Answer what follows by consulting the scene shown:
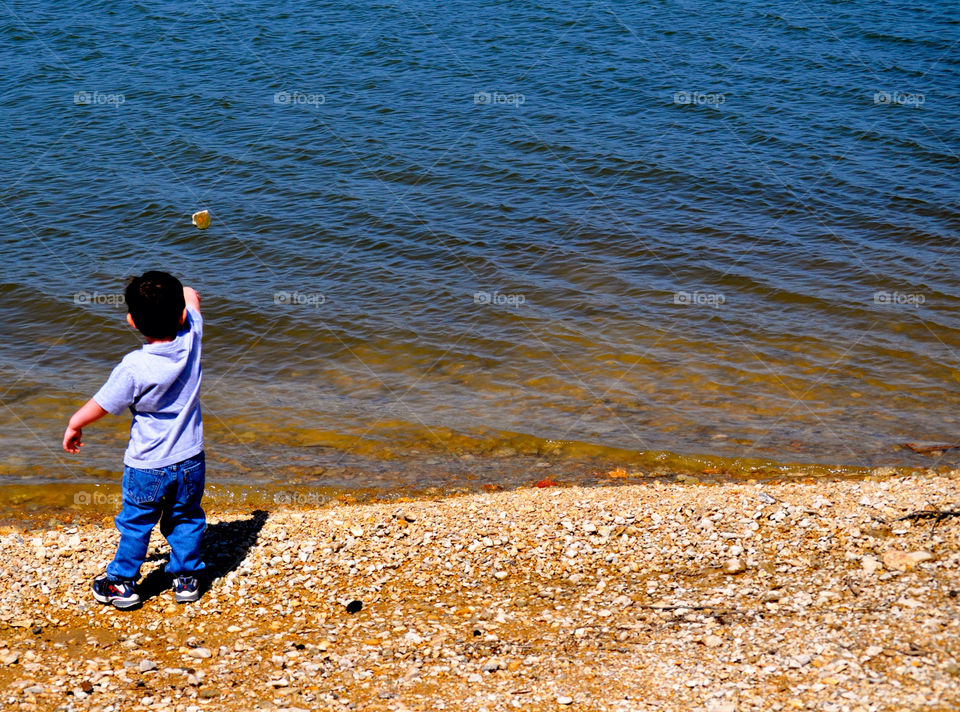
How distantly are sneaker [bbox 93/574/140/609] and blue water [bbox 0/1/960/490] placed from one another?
11.3ft

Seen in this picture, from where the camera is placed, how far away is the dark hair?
585cm

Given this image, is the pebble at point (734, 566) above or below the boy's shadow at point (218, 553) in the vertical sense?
above

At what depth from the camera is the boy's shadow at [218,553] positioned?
21.9 ft

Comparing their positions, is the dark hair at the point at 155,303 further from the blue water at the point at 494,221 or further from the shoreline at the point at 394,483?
the blue water at the point at 494,221

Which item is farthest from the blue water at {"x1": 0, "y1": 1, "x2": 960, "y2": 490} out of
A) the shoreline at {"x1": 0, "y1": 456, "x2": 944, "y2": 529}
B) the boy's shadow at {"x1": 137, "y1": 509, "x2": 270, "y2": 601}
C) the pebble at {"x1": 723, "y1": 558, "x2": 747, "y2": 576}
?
the pebble at {"x1": 723, "y1": 558, "x2": 747, "y2": 576}

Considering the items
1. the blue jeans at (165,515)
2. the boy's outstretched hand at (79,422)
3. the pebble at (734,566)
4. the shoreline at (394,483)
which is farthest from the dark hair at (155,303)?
the pebble at (734,566)

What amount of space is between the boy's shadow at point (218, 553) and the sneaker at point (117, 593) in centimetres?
15

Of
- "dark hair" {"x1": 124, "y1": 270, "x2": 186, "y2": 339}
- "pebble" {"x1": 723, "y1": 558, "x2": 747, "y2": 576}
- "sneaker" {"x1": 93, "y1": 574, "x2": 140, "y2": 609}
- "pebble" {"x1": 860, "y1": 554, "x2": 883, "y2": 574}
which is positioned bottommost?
"sneaker" {"x1": 93, "y1": 574, "x2": 140, "y2": 609}

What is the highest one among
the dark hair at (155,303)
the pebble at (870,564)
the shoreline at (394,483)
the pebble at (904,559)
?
the dark hair at (155,303)

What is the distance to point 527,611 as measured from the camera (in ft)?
20.7

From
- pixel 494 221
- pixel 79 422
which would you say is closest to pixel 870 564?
pixel 79 422

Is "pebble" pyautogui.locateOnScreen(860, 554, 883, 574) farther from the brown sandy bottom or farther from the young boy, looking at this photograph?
the young boy

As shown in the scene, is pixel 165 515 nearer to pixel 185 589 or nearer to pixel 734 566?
pixel 185 589

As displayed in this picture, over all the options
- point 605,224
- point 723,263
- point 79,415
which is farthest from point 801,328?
point 79,415
